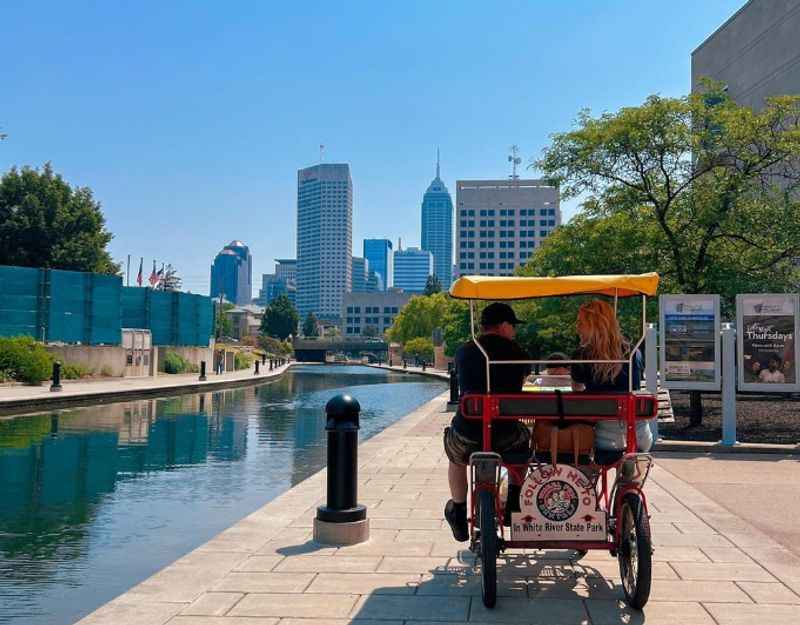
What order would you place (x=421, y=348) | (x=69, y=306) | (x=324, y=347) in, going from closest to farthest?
1. (x=69, y=306)
2. (x=421, y=348)
3. (x=324, y=347)

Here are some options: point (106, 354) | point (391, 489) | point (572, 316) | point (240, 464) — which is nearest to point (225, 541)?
point (391, 489)

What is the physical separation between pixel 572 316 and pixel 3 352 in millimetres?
22081

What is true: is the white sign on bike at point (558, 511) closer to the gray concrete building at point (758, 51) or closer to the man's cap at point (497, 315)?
the man's cap at point (497, 315)

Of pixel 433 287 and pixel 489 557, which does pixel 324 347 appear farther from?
pixel 489 557

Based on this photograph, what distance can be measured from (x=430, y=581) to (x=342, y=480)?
52.6 inches

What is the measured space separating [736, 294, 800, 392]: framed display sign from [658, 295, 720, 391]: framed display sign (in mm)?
543

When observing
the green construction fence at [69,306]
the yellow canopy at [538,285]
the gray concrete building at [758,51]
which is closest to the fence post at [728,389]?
the yellow canopy at [538,285]

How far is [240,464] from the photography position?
517 inches

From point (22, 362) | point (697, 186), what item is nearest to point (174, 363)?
point (22, 362)

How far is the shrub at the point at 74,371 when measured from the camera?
1421 inches

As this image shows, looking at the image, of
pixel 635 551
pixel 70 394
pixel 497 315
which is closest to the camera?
pixel 635 551

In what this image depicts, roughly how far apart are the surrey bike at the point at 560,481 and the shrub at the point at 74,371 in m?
34.1

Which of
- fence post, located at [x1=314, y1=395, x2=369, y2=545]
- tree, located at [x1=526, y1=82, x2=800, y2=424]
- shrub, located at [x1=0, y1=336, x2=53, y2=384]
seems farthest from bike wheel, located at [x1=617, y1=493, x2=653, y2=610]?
shrub, located at [x1=0, y1=336, x2=53, y2=384]

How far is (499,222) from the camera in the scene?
181 metres
